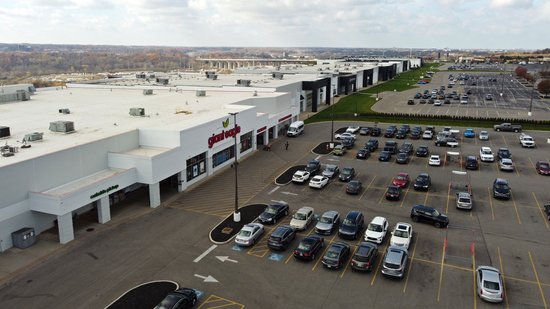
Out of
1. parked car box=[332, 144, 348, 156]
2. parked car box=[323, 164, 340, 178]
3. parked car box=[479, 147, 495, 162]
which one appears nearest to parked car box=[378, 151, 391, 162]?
parked car box=[332, 144, 348, 156]

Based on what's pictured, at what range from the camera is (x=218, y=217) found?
3491 centimetres

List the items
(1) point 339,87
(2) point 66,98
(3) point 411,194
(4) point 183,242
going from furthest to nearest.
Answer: (1) point 339,87 < (2) point 66,98 < (3) point 411,194 < (4) point 183,242

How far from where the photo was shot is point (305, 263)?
27.2 meters

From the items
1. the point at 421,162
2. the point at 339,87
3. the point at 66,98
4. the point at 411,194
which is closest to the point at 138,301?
the point at 411,194

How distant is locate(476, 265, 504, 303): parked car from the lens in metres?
22.6

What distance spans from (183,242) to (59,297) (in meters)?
8.82

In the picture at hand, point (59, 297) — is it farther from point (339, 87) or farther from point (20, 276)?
point (339, 87)

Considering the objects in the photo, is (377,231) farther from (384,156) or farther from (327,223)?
(384,156)

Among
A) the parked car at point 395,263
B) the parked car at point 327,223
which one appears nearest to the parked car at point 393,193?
the parked car at point 327,223

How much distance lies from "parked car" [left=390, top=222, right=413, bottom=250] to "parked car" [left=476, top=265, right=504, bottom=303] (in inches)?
212

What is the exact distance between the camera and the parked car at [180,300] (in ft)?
69.8

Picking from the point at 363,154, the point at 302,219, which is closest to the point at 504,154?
the point at 363,154

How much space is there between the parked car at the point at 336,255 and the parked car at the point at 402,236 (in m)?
3.65

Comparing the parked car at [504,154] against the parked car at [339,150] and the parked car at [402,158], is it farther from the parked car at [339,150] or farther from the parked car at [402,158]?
the parked car at [339,150]
